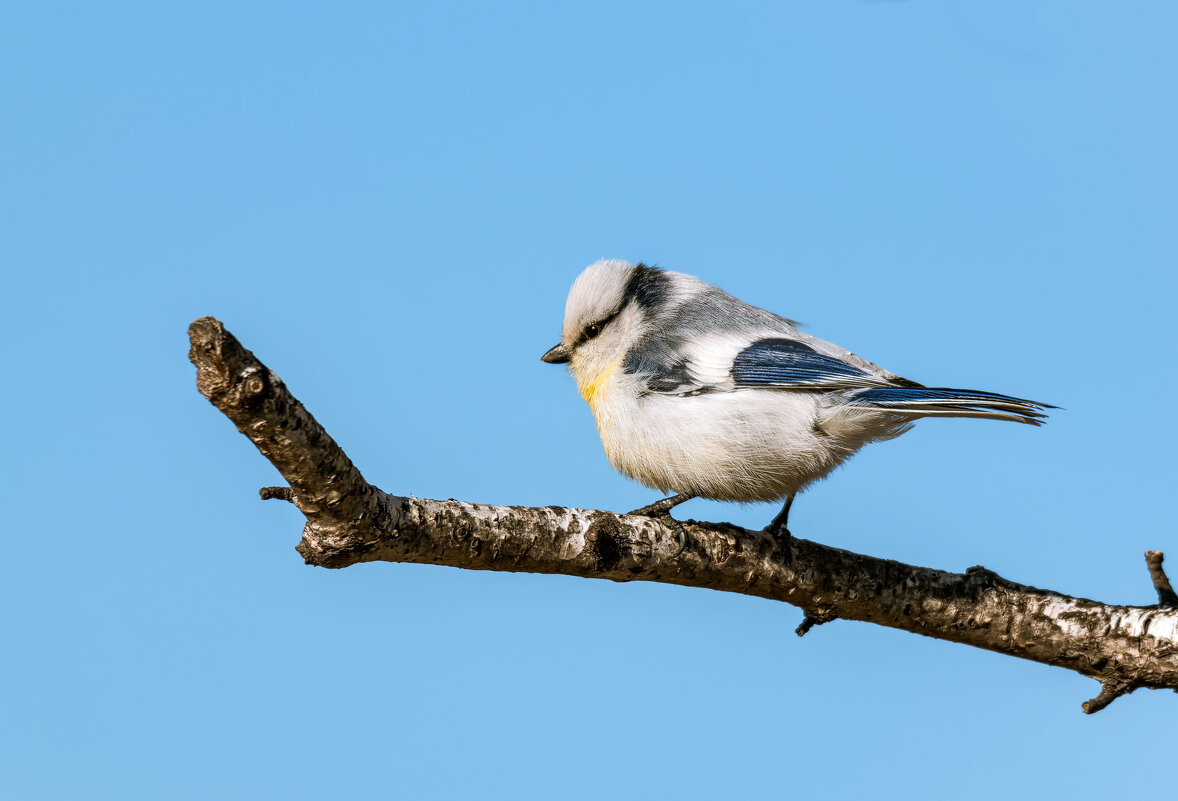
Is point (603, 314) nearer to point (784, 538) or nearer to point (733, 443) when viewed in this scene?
A: point (733, 443)

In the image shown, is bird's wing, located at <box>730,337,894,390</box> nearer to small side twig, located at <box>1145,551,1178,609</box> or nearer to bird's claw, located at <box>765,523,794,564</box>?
bird's claw, located at <box>765,523,794,564</box>

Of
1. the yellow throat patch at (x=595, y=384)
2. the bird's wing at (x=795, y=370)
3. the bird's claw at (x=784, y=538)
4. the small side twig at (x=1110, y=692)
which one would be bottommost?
the small side twig at (x=1110, y=692)

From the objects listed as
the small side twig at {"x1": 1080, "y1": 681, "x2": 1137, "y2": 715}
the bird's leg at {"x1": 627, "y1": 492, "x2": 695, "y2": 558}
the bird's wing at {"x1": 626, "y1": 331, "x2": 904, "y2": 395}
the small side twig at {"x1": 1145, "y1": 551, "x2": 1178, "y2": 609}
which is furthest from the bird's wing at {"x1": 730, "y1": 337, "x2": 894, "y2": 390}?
the small side twig at {"x1": 1080, "y1": 681, "x2": 1137, "y2": 715}

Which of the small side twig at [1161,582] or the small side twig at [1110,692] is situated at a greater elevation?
the small side twig at [1161,582]

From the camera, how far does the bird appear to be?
3.74 meters

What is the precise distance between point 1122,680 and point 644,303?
2.32 meters

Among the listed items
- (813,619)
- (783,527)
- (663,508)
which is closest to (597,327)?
(663,508)

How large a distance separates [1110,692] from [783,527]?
51.9 inches

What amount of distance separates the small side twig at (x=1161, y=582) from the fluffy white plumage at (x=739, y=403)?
0.94 metres

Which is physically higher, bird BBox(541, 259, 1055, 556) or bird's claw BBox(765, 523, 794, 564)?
bird BBox(541, 259, 1055, 556)

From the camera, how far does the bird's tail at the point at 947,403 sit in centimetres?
335

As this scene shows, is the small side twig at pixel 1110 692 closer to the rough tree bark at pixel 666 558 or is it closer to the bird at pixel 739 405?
the rough tree bark at pixel 666 558

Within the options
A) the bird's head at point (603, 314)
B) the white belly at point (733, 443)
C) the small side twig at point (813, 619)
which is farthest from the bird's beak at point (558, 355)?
the small side twig at point (813, 619)

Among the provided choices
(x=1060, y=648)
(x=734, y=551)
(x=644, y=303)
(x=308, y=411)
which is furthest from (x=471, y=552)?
(x=1060, y=648)
